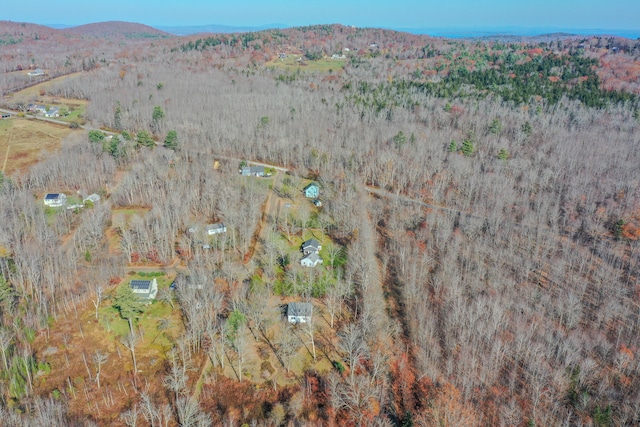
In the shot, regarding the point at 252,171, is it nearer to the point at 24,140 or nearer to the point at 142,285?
the point at 142,285

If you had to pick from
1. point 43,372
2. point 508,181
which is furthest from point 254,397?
point 508,181

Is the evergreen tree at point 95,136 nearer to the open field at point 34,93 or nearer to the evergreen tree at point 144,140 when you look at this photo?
the evergreen tree at point 144,140

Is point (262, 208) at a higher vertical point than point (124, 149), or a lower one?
lower

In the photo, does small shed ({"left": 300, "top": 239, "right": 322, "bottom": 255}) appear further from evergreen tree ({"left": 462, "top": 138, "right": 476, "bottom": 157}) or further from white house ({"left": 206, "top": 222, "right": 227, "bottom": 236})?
evergreen tree ({"left": 462, "top": 138, "right": 476, "bottom": 157})

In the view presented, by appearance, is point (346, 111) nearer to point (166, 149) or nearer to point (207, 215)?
point (166, 149)

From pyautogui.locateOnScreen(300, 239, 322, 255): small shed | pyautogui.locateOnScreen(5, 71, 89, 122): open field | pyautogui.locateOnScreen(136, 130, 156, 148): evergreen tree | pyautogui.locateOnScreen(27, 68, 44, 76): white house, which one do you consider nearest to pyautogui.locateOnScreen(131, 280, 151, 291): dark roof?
pyautogui.locateOnScreen(300, 239, 322, 255): small shed
